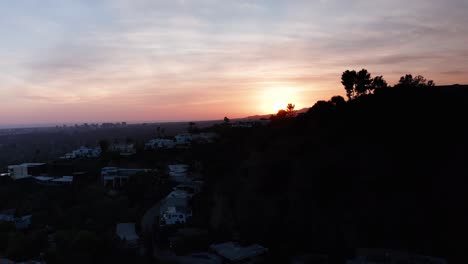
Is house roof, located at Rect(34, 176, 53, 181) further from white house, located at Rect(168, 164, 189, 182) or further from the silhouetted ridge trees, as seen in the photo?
the silhouetted ridge trees

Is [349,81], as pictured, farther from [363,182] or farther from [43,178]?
[43,178]

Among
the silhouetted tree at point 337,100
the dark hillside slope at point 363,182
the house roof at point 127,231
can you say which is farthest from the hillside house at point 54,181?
the silhouetted tree at point 337,100

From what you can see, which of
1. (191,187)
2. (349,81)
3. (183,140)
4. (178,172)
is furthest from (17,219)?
(349,81)

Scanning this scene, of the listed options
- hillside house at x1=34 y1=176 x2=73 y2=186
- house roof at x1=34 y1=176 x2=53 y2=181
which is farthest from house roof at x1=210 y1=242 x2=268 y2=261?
house roof at x1=34 y1=176 x2=53 y2=181

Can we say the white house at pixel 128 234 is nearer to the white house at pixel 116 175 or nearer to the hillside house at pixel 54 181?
the white house at pixel 116 175

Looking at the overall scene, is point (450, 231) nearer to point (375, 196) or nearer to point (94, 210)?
point (375, 196)
